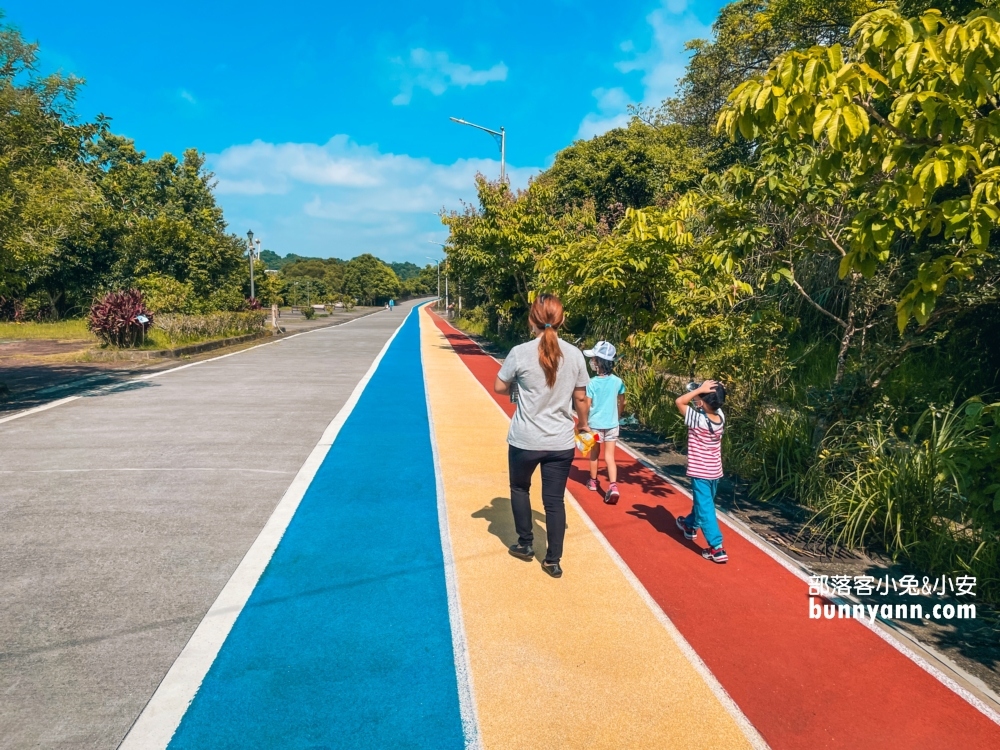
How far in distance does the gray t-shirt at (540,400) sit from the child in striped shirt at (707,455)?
96 cm

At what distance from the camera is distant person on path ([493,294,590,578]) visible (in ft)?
14.8

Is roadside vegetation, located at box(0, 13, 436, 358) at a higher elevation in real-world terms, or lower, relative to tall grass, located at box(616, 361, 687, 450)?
higher

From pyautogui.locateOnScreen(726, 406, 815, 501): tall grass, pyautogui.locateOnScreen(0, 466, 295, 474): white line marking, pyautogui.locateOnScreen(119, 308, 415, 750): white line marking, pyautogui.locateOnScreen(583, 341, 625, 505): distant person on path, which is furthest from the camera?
pyautogui.locateOnScreen(0, 466, 295, 474): white line marking

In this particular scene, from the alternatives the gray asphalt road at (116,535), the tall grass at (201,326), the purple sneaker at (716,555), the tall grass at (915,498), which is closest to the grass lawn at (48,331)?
the tall grass at (201,326)

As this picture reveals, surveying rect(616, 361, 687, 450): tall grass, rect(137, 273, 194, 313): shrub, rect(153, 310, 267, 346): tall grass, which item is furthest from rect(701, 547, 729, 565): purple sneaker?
rect(137, 273, 194, 313): shrub

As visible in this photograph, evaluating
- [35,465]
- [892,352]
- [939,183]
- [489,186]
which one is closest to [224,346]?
[489,186]

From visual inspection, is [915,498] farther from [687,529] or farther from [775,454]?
[775,454]

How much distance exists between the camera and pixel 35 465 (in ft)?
23.7

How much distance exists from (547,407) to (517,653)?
5.16 feet

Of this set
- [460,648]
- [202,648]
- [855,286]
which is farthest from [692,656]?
[855,286]

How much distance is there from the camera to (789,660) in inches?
144

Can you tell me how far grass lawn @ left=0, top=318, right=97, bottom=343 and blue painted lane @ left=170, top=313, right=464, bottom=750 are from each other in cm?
2160

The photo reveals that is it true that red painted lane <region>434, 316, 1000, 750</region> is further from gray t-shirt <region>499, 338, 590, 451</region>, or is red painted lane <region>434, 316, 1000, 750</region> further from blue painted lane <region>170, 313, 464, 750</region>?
blue painted lane <region>170, 313, 464, 750</region>

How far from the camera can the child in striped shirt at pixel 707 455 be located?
498cm
